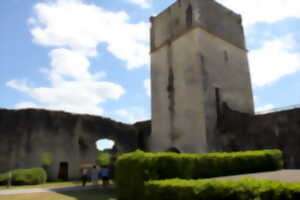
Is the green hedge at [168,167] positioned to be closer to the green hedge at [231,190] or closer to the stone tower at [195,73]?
the green hedge at [231,190]

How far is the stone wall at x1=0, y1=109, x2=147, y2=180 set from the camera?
20875 millimetres

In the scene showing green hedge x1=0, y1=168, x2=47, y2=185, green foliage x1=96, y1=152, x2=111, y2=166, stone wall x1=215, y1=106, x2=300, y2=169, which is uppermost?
stone wall x1=215, y1=106, x2=300, y2=169

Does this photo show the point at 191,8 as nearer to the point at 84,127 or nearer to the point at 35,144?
the point at 84,127

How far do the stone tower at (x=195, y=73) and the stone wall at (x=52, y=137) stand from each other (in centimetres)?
633

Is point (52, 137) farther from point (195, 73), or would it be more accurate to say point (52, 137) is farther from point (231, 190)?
point (231, 190)

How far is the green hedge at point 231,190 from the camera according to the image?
492 cm

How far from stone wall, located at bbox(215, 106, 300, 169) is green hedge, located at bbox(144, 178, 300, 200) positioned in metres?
11.6

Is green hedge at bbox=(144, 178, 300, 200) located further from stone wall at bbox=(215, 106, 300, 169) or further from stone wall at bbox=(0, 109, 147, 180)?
stone wall at bbox=(0, 109, 147, 180)

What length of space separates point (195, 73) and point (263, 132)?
5.92 m

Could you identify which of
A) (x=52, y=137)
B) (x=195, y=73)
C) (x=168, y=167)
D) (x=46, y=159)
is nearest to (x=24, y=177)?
(x=46, y=159)

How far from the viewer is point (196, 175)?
9844 mm

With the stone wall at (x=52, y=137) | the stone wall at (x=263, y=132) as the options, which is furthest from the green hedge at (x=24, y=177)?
the stone wall at (x=263, y=132)

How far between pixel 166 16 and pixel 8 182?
55.2ft

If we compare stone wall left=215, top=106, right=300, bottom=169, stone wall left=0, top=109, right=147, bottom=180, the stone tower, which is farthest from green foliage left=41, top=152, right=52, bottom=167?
stone wall left=215, top=106, right=300, bottom=169
